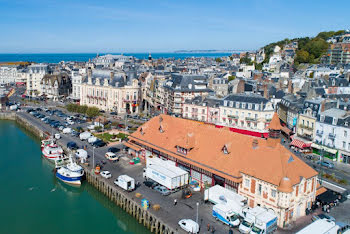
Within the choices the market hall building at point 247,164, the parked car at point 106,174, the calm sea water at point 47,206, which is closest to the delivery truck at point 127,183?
the calm sea water at point 47,206

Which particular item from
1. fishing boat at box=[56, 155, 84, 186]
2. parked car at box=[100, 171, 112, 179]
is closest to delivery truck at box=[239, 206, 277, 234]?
parked car at box=[100, 171, 112, 179]

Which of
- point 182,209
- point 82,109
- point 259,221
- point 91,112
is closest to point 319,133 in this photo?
point 259,221

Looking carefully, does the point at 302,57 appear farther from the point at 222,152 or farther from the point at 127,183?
the point at 127,183

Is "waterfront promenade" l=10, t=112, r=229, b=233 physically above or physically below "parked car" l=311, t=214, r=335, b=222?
below

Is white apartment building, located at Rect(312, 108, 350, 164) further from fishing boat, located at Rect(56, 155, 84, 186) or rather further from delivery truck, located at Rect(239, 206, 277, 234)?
fishing boat, located at Rect(56, 155, 84, 186)

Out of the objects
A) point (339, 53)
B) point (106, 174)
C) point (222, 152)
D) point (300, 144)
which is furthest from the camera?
point (339, 53)
